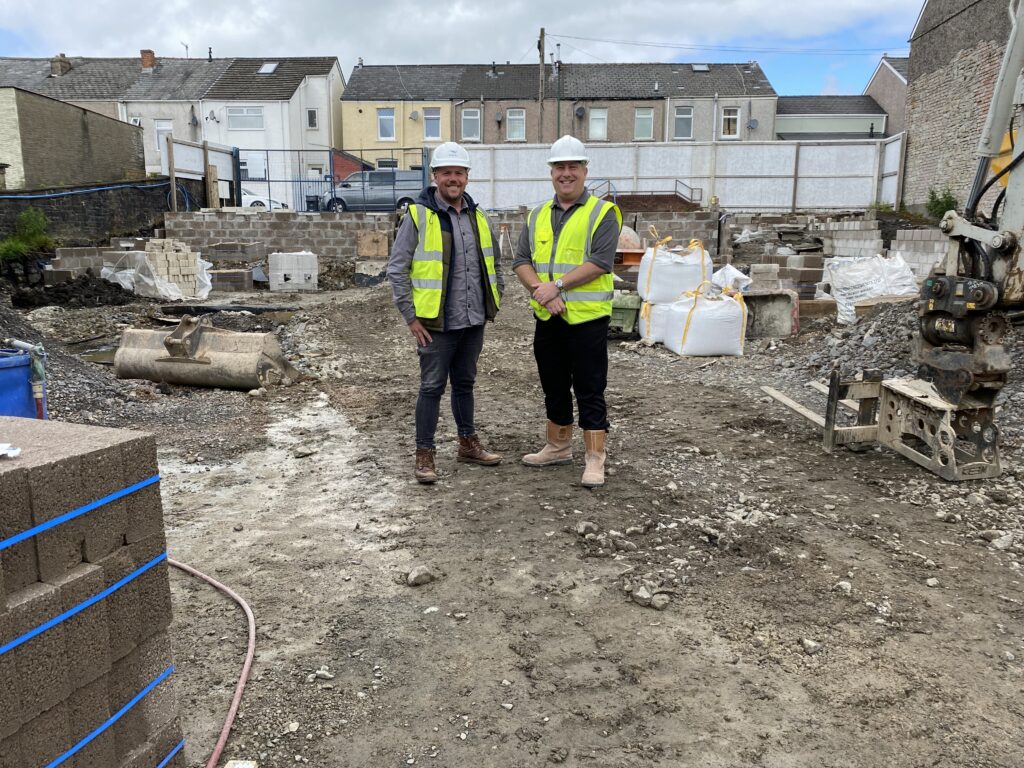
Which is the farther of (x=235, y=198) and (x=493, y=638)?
(x=235, y=198)

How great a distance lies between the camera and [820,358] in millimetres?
7762

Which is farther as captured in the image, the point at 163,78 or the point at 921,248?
the point at 163,78

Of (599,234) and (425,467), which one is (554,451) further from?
(599,234)

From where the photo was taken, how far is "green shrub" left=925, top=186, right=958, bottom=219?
19391mm

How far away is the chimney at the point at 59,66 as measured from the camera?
3812 cm

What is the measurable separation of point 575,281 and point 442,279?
28.9 inches

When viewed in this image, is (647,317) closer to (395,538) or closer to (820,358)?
(820,358)

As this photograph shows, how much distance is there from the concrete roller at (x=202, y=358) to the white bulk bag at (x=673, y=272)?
4349mm

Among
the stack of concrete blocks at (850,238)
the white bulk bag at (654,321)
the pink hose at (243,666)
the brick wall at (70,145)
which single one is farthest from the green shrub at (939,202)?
the brick wall at (70,145)

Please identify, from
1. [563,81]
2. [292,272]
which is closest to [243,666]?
[292,272]

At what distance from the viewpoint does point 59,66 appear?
38.2m

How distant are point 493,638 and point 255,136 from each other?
3816cm

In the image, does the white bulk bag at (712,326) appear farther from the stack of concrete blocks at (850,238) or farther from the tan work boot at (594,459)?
the stack of concrete blocks at (850,238)

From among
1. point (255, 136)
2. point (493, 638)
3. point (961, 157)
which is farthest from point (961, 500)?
point (255, 136)
